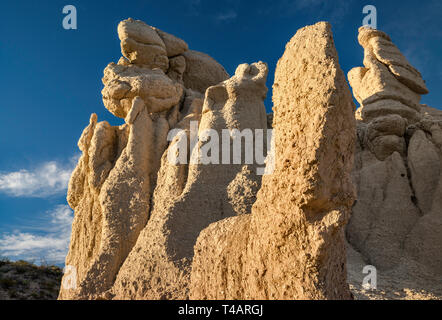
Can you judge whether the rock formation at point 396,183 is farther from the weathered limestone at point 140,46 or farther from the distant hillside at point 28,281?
the distant hillside at point 28,281

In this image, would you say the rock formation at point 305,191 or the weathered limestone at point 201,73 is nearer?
the rock formation at point 305,191

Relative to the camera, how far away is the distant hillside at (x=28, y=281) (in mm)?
11820

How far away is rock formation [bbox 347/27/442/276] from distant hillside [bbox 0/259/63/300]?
9.51 meters

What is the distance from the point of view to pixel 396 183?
330 inches

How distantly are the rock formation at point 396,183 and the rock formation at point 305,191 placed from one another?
4148 mm

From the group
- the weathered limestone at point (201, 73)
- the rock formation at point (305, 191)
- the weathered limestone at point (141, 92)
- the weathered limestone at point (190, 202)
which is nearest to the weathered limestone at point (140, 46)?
the weathered limestone at point (201, 73)

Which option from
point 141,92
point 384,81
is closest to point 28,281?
point 141,92

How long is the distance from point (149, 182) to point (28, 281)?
25.7ft

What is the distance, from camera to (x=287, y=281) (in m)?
3.45

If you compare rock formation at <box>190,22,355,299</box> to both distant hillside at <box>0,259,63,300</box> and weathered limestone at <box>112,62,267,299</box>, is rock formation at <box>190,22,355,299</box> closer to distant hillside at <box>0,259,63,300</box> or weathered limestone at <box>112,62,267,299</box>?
weathered limestone at <box>112,62,267,299</box>

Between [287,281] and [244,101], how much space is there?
5395 millimetres

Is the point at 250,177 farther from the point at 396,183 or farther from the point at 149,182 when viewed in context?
the point at 396,183

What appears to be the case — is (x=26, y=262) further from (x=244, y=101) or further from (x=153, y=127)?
(x=244, y=101)
